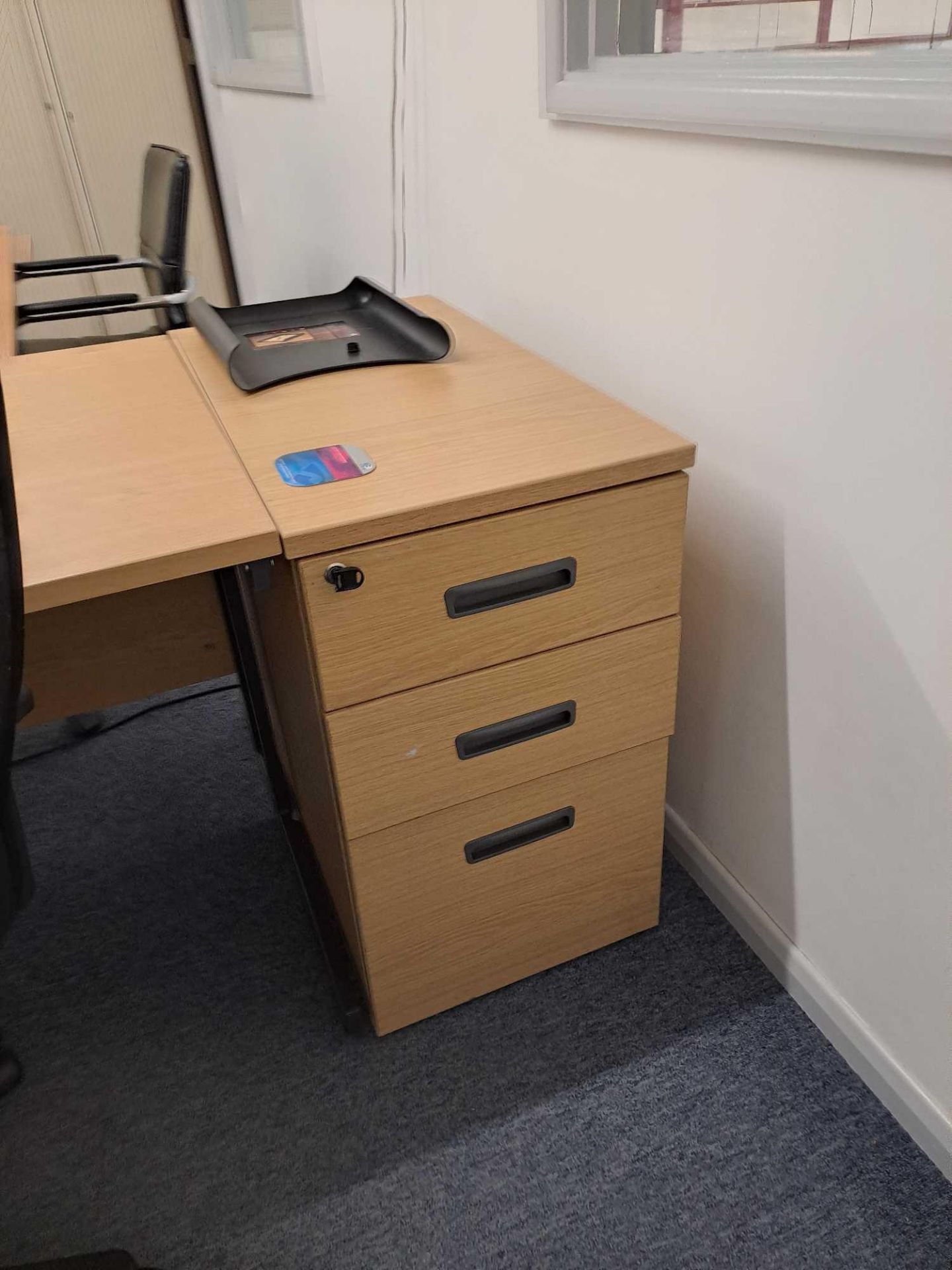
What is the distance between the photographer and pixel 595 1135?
3.37ft

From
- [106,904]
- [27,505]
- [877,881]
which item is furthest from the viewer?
[106,904]

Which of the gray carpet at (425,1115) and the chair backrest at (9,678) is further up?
the chair backrest at (9,678)

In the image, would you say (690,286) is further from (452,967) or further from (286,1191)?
(286,1191)

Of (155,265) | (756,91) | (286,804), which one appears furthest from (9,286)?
(756,91)

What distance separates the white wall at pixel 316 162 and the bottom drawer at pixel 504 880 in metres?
1.27

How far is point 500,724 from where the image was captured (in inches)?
38.1

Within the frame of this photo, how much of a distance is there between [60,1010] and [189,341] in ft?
3.08

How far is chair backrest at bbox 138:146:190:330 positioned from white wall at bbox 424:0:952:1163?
640mm

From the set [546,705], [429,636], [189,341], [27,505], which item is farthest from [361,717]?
[189,341]

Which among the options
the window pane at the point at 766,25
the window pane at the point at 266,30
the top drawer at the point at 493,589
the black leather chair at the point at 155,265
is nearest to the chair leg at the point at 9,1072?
the top drawer at the point at 493,589

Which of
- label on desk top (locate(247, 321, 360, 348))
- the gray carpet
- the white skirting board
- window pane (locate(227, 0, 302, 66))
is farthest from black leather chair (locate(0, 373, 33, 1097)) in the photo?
window pane (locate(227, 0, 302, 66))

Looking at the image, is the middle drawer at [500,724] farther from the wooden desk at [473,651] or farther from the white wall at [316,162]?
the white wall at [316,162]

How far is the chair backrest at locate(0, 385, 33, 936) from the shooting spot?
1.91 feet

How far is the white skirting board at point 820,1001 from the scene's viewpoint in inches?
38.4
